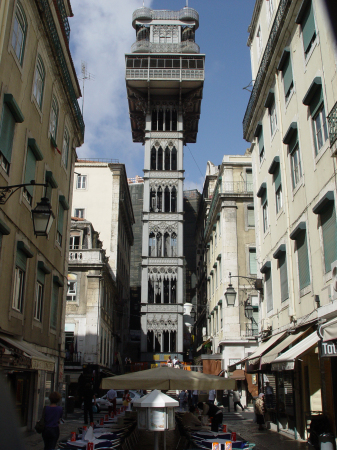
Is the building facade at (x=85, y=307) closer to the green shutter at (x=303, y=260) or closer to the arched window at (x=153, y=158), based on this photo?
the arched window at (x=153, y=158)

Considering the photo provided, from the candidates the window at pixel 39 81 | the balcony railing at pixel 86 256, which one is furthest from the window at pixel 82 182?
the window at pixel 39 81

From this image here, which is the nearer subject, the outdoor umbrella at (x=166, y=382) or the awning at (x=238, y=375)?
the outdoor umbrella at (x=166, y=382)

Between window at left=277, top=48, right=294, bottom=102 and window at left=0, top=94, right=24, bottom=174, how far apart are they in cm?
903

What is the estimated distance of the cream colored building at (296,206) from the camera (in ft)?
39.5

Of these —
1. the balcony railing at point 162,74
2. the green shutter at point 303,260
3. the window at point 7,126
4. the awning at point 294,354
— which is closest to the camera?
the awning at point 294,354

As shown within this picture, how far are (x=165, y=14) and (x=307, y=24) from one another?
5339cm

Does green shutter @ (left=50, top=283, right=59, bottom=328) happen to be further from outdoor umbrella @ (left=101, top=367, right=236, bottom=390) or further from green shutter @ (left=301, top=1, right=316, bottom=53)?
green shutter @ (left=301, top=1, right=316, bottom=53)

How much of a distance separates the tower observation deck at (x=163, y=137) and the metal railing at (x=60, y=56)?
28.6 meters

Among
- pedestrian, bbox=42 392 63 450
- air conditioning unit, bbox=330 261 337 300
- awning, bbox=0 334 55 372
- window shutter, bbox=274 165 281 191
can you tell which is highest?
window shutter, bbox=274 165 281 191

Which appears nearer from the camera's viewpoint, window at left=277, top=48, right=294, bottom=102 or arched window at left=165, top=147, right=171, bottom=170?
window at left=277, top=48, right=294, bottom=102

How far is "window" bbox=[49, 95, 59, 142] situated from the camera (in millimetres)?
18603

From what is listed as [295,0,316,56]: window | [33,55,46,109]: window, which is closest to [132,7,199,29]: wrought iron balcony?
[33,55,46,109]: window

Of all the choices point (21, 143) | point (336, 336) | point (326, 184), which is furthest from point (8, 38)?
point (336, 336)

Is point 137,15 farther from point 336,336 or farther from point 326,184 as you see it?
point 336,336
